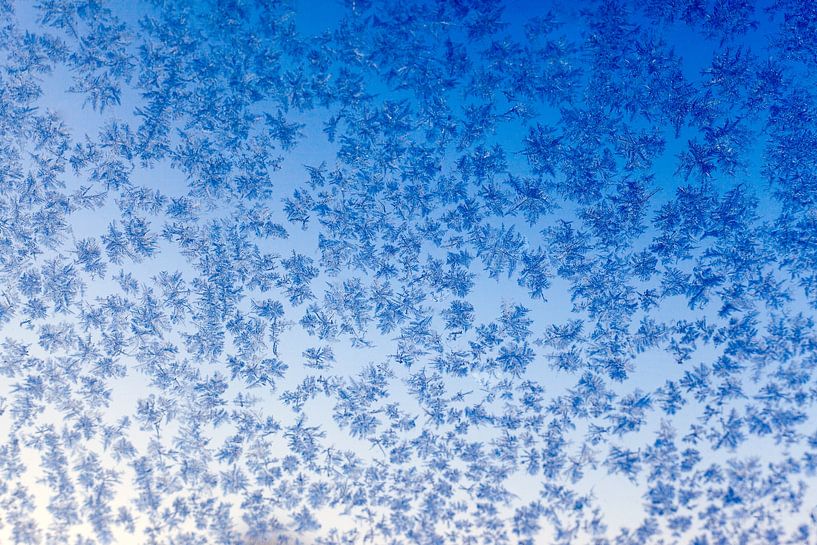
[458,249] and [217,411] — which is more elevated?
[458,249]

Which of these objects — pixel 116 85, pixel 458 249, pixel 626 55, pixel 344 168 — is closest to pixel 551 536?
pixel 458 249

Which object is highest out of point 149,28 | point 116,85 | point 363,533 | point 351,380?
point 149,28

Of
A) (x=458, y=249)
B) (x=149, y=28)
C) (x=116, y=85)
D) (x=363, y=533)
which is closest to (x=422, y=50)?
(x=458, y=249)

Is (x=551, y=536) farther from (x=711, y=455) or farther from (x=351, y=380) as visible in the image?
(x=351, y=380)

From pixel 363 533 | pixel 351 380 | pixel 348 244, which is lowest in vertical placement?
pixel 363 533

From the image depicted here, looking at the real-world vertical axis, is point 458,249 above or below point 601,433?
above

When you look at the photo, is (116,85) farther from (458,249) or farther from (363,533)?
(363,533)
